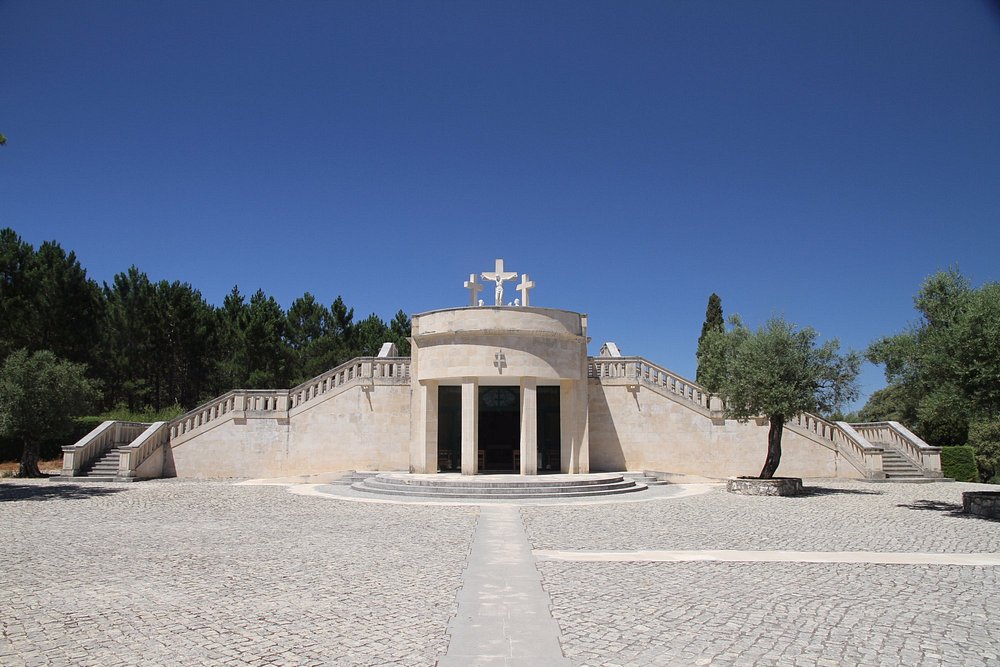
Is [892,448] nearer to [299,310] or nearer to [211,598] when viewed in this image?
[211,598]

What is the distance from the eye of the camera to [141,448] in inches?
972

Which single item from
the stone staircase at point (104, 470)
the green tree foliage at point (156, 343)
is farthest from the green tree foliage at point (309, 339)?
the stone staircase at point (104, 470)

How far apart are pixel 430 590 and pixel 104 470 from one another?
74.1 feet

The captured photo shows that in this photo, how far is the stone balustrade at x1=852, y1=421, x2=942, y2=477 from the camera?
84.7 feet

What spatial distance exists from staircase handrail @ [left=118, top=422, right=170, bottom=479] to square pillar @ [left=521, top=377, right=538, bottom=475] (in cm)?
1482

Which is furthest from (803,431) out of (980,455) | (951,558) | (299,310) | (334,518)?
(299,310)

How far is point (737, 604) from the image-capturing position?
296 inches

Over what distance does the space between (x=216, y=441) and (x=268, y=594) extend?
20.6 m

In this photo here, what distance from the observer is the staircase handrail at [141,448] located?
79.5 ft

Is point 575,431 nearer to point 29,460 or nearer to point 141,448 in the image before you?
point 141,448

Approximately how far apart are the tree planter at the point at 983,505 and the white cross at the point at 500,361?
1357cm

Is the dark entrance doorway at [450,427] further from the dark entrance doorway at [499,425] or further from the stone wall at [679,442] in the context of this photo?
the stone wall at [679,442]

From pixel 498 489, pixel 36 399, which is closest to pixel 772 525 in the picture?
pixel 498 489

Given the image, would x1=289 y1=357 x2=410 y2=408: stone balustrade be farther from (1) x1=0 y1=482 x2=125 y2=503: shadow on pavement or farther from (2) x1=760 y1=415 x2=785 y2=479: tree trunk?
(2) x1=760 y1=415 x2=785 y2=479: tree trunk
